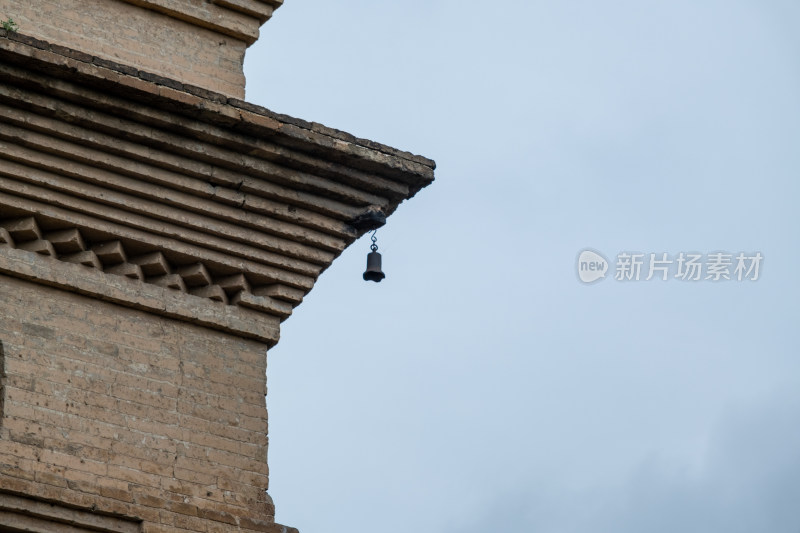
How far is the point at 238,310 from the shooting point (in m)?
11.1

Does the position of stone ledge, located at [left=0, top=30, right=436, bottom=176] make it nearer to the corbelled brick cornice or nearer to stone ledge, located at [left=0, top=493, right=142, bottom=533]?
the corbelled brick cornice

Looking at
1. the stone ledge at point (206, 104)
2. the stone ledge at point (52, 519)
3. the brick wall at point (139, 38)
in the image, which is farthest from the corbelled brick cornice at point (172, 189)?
the stone ledge at point (52, 519)

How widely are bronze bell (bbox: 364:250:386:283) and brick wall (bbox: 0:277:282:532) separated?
34.1 inches

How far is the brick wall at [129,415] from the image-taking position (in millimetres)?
10031

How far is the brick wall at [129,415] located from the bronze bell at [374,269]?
34.1 inches

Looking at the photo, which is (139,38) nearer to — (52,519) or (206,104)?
(206,104)

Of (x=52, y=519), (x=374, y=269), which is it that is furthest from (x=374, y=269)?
(x=52, y=519)

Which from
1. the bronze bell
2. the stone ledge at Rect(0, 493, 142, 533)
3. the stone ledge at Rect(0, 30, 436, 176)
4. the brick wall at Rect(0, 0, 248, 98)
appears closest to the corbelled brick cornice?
the stone ledge at Rect(0, 30, 436, 176)

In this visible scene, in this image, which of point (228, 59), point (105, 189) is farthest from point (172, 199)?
point (228, 59)

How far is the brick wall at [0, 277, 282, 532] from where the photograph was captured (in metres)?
10.0

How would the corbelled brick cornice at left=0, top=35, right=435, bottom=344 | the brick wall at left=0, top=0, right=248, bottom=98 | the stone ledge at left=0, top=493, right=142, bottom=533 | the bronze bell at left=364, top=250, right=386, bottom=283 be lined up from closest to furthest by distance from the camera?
1. the stone ledge at left=0, top=493, right=142, bottom=533
2. the corbelled brick cornice at left=0, top=35, right=435, bottom=344
3. the brick wall at left=0, top=0, right=248, bottom=98
4. the bronze bell at left=364, top=250, right=386, bottom=283

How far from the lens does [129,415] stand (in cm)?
1038

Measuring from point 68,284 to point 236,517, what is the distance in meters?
1.53

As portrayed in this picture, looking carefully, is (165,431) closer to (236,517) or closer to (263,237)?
(236,517)
